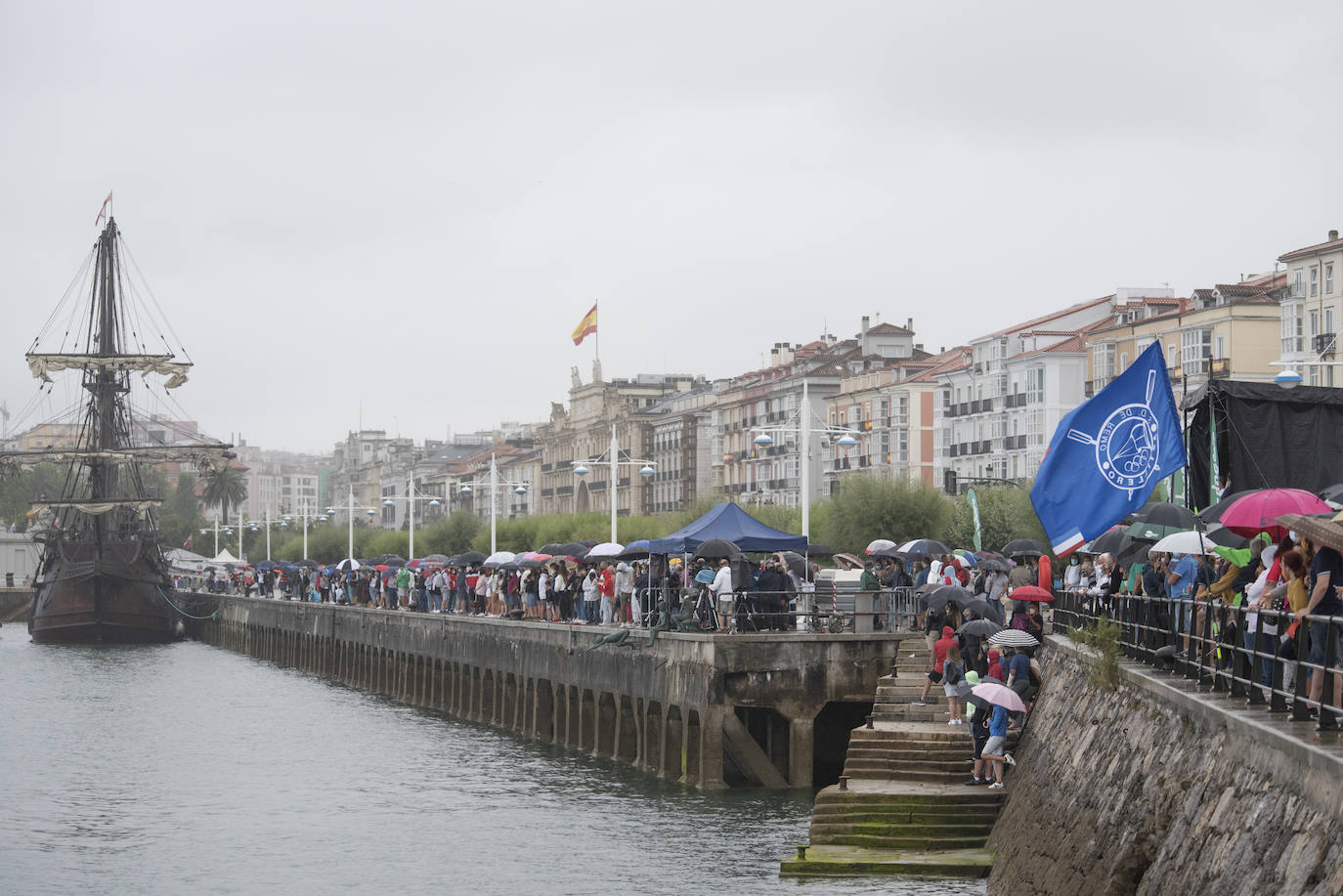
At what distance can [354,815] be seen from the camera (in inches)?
1324

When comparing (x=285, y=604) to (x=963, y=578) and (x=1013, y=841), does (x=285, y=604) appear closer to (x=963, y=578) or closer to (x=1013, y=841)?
(x=963, y=578)

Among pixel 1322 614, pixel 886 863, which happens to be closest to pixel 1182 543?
pixel 886 863

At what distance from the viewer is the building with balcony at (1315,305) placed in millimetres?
74500

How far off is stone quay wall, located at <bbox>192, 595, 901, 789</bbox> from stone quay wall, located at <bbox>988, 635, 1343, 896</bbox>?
9659mm

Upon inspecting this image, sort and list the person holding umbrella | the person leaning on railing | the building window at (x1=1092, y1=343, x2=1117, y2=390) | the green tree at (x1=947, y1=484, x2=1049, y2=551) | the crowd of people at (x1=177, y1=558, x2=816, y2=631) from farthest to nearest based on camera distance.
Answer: the building window at (x1=1092, y1=343, x2=1117, y2=390), the green tree at (x1=947, y1=484, x2=1049, y2=551), the crowd of people at (x1=177, y1=558, x2=816, y2=631), the person holding umbrella, the person leaning on railing

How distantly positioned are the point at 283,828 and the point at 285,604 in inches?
2021

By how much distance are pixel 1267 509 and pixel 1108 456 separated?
3102 millimetres

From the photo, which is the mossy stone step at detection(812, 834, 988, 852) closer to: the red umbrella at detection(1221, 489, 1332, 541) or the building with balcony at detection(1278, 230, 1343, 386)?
the red umbrella at detection(1221, 489, 1332, 541)

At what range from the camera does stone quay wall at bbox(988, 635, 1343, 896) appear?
38.4 feet

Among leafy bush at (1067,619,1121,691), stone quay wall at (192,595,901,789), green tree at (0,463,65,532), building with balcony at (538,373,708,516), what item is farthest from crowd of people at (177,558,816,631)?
green tree at (0,463,65,532)

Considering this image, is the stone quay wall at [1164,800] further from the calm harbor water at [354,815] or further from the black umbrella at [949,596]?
the black umbrella at [949,596]

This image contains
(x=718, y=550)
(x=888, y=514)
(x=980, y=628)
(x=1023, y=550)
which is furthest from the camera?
(x=888, y=514)

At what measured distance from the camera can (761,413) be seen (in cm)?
12706

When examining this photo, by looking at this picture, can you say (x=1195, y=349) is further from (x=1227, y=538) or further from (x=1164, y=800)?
(x=1164, y=800)
